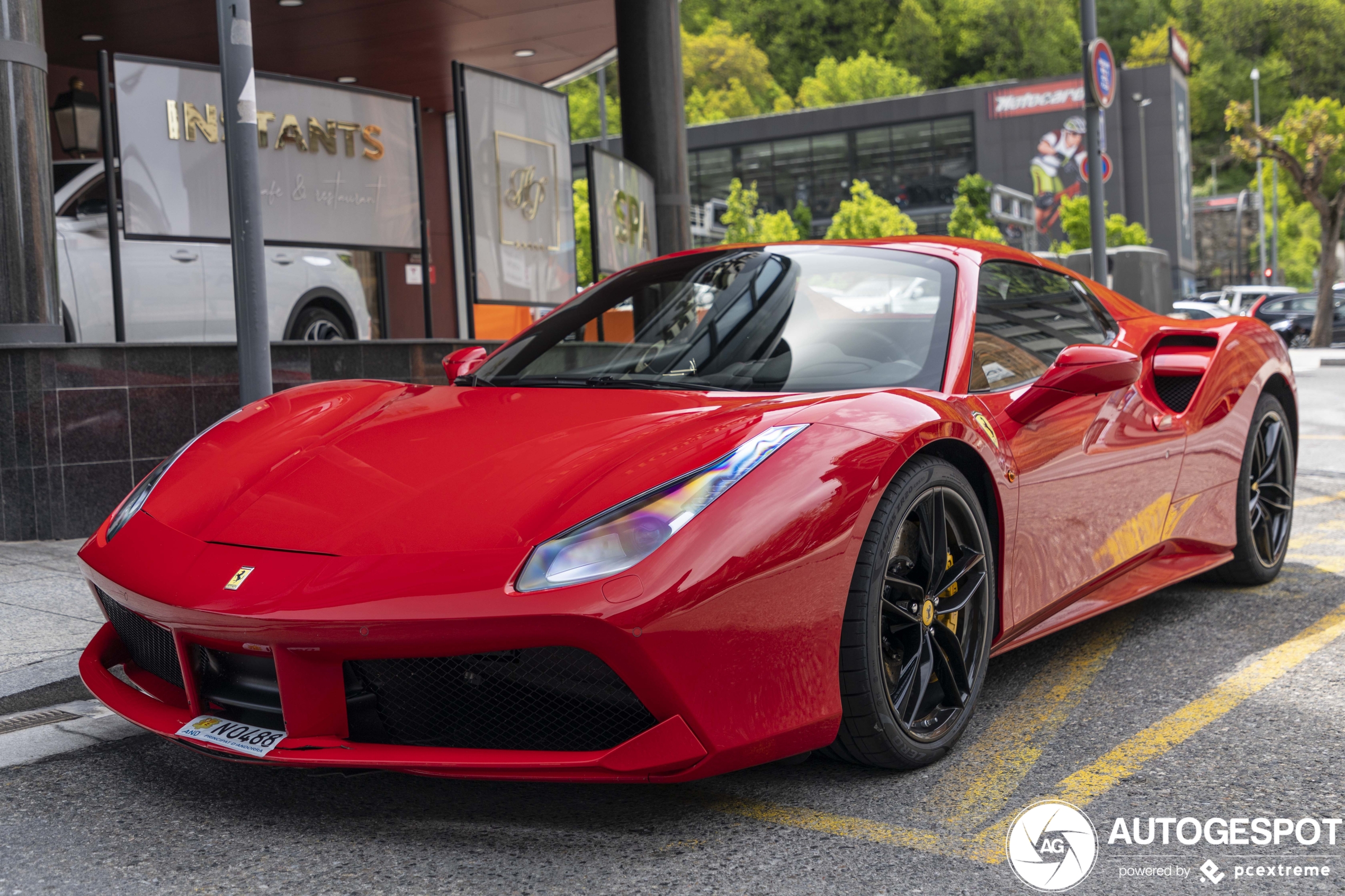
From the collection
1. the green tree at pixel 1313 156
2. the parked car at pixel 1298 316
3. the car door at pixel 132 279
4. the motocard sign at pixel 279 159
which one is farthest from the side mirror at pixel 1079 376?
the parked car at pixel 1298 316

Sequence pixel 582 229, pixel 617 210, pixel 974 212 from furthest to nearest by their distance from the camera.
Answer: pixel 974 212 < pixel 582 229 < pixel 617 210

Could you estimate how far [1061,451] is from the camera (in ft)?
10.6

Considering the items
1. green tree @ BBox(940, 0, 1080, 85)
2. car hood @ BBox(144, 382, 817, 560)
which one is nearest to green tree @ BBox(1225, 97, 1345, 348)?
car hood @ BBox(144, 382, 817, 560)

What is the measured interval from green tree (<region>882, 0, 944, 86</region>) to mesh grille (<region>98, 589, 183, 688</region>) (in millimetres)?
95316

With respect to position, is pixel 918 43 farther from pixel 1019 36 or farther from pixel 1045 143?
pixel 1045 143

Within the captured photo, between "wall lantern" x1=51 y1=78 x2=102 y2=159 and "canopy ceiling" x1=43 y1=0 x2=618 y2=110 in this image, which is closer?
"wall lantern" x1=51 y1=78 x2=102 y2=159

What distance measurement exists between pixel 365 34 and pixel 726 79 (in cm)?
8248

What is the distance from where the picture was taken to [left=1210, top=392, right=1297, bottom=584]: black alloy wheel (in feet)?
14.4

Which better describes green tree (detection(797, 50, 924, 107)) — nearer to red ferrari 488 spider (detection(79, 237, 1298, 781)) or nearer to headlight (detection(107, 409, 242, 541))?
red ferrari 488 spider (detection(79, 237, 1298, 781))

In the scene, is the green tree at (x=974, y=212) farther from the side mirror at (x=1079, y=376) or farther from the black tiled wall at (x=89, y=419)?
the side mirror at (x=1079, y=376)

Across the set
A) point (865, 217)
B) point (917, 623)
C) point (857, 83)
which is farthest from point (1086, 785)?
point (857, 83)

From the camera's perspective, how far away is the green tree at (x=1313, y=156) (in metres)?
28.0

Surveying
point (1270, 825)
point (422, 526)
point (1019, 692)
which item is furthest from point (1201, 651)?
point (422, 526)

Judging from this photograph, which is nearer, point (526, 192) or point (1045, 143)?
point (526, 192)
